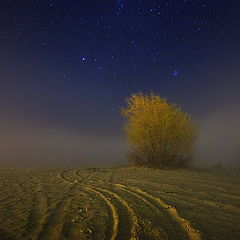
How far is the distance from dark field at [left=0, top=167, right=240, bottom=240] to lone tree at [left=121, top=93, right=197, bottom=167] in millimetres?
10441

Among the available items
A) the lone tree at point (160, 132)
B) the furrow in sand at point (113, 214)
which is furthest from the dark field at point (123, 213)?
the lone tree at point (160, 132)

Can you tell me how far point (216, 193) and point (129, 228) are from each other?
5259 millimetres

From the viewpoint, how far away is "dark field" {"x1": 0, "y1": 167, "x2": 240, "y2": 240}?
5.79m

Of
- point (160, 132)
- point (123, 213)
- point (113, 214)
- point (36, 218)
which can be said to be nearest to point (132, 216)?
point (123, 213)

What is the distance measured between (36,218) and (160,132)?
52.1 feet

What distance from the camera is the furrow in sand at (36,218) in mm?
5875

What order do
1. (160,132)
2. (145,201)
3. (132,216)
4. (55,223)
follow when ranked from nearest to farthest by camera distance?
1. (55,223)
2. (132,216)
3. (145,201)
4. (160,132)

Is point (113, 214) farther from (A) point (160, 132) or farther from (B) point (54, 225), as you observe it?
(A) point (160, 132)

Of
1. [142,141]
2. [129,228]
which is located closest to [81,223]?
[129,228]

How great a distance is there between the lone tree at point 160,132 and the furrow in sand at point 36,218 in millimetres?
13395

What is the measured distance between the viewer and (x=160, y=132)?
71.5 ft

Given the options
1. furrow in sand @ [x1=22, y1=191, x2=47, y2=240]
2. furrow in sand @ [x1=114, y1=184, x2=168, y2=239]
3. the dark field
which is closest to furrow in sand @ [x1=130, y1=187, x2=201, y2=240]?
the dark field

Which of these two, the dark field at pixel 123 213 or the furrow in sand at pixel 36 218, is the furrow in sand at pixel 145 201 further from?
the furrow in sand at pixel 36 218

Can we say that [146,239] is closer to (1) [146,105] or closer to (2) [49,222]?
(2) [49,222]
